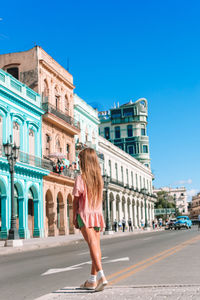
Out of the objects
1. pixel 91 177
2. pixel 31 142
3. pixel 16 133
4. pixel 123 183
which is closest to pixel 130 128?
pixel 123 183

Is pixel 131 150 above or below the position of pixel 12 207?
above

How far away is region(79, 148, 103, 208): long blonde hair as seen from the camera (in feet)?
21.4

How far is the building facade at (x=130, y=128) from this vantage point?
92.9 meters

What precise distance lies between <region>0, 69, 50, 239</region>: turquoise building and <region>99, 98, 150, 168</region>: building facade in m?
58.4

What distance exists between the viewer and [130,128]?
3762 inches

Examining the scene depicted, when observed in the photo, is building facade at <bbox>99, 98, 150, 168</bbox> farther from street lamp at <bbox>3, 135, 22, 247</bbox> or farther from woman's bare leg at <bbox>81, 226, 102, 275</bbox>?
woman's bare leg at <bbox>81, 226, 102, 275</bbox>

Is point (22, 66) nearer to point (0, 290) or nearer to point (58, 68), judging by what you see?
point (58, 68)

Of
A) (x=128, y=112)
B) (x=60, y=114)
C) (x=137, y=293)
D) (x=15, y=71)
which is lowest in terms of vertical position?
(x=137, y=293)

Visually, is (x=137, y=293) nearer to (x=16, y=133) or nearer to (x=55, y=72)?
(x=16, y=133)

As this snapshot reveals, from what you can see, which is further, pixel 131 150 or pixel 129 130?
pixel 129 130

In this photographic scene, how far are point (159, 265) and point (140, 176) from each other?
68.0 meters

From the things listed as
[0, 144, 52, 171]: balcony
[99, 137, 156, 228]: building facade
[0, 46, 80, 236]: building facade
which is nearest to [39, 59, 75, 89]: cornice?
[0, 46, 80, 236]: building facade

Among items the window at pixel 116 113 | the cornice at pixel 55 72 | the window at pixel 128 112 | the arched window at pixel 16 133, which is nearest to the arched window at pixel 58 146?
the cornice at pixel 55 72

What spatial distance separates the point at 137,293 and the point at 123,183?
58500mm
